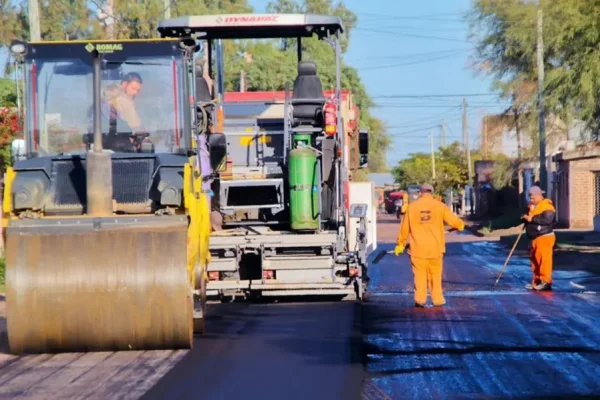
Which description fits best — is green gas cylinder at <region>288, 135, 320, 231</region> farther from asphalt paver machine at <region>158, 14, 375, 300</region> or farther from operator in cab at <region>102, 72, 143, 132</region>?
operator in cab at <region>102, 72, 143, 132</region>

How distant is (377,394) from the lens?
340 inches

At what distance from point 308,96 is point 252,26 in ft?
4.10

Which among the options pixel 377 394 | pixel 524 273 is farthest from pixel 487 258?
pixel 377 394

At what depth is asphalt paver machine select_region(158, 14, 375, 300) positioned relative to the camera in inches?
600

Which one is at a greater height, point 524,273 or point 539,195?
point 539,195

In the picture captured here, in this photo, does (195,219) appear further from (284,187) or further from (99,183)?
(284,187)

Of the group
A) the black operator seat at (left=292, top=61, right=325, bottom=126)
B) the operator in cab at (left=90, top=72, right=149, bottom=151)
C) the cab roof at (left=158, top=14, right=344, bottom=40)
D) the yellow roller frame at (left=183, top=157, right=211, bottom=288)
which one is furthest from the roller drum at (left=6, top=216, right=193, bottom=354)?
the black operator seat at (left=292, top=61, right=325, bottom=126)

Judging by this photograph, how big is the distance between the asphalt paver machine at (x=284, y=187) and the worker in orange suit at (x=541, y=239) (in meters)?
2.82

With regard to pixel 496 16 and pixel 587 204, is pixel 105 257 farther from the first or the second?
pixel 587 204

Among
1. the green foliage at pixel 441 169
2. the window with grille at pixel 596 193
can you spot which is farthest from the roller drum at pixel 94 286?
the green foliage at pixel 441 169

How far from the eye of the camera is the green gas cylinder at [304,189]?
15.2m

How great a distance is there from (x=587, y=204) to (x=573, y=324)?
33613mm

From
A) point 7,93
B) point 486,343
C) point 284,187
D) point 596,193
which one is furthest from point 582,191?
point 486,343

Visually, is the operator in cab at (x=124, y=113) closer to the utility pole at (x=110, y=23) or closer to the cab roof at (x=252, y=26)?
the cab roof at (x=252, y=26)
